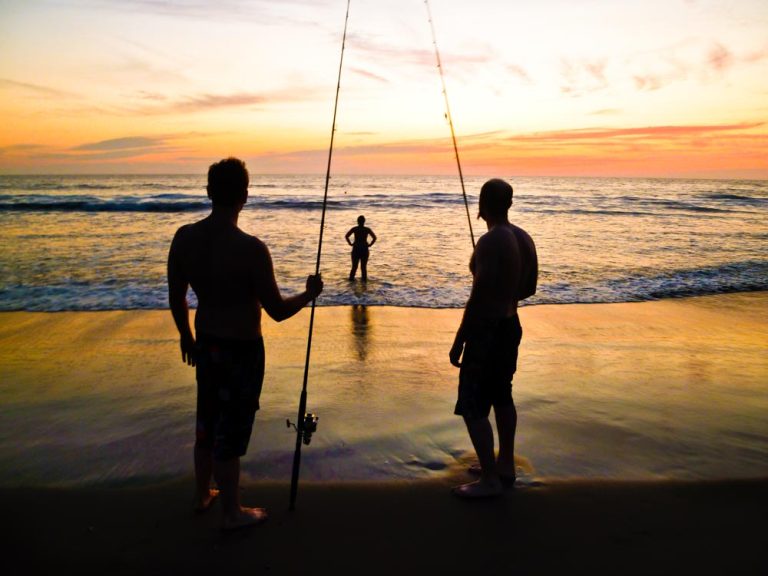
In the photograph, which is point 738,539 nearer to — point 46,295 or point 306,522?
point 306,522

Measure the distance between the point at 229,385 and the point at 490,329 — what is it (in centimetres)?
149

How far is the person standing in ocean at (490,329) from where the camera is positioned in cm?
306

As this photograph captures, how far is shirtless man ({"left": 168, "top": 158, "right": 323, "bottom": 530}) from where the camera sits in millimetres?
2594

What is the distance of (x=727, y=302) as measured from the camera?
984 centimetres

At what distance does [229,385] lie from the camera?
2682mm

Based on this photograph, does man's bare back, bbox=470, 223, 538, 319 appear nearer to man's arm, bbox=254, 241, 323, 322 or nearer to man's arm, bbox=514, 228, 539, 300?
man's arm, bbox=514, 228, 539, 300

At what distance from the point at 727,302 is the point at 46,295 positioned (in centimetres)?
1243

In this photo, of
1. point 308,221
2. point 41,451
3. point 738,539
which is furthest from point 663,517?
point 308,221

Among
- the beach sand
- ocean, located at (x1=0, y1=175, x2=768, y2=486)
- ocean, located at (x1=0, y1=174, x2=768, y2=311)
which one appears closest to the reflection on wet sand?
ocean, located at (x1=0, y1=175, x2=768, y2=486)

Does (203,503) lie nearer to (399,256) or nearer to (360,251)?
(360,251)

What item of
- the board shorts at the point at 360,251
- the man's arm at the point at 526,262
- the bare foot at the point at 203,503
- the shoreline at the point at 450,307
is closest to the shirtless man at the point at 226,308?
the bare foot at the point at 203,503

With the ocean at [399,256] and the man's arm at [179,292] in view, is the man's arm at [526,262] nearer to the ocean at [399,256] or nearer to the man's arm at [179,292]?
the man's arm at [179,292]

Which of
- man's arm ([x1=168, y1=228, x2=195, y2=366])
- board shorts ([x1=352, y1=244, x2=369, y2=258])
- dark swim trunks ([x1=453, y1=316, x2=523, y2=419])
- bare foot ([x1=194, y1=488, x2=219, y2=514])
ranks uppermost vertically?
man's arm ([x1=168, y1=228, x2=195, y2=366])

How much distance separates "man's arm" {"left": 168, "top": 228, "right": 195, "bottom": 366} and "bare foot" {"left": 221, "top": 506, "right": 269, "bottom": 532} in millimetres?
849
